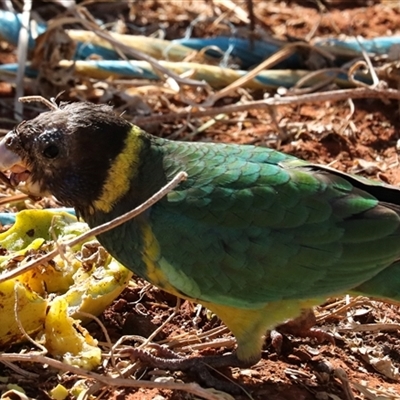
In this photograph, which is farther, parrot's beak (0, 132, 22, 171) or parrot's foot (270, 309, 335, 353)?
parrot's foot (270, 309, 335, 353)

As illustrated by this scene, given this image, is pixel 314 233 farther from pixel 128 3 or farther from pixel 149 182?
pixel 128 3

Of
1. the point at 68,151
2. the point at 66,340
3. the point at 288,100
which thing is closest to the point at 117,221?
the point at 68,151

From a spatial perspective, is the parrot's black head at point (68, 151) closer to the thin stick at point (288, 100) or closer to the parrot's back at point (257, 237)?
the parrot's back at point (257, 237)

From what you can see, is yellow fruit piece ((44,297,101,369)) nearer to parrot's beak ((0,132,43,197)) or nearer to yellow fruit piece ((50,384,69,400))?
yellow fruit piece ((50,384,69,400))

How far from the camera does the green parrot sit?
286cm

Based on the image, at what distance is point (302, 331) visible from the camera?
3324 mm

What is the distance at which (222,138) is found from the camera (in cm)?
488

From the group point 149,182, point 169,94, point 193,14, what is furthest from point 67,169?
point 193,14

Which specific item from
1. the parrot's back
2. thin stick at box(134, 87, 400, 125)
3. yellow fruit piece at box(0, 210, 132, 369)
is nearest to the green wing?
the parrot's back

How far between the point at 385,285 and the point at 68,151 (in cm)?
125

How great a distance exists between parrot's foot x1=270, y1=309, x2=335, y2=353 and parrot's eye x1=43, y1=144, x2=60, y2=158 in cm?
114

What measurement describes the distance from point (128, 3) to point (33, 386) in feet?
13.7

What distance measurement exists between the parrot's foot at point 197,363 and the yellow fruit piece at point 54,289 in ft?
0.67

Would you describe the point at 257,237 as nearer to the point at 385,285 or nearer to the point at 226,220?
the point at 226,220
